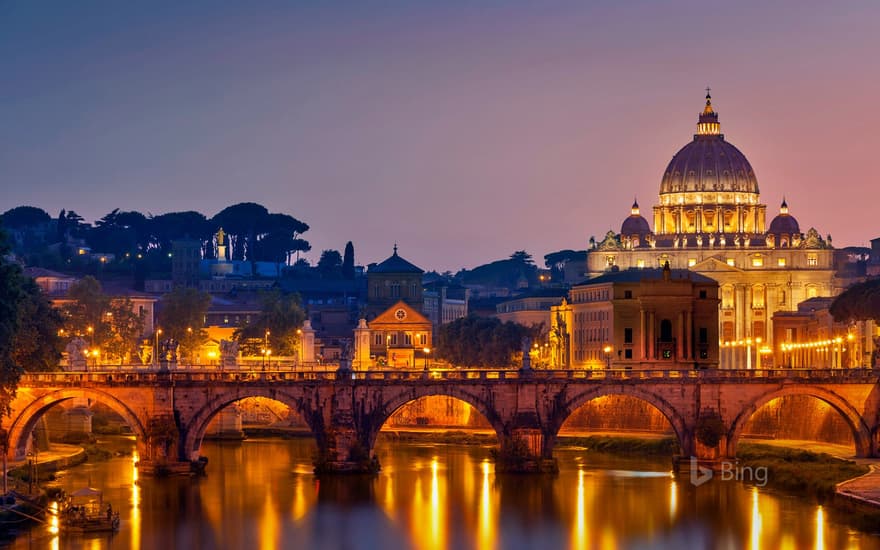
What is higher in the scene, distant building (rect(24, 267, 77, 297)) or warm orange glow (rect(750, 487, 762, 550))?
distant building (rect(24, 267, 77, 297))

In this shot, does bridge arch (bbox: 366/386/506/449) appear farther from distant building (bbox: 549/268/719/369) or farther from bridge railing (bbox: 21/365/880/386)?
distant building (bbox: 549/268/719/369)

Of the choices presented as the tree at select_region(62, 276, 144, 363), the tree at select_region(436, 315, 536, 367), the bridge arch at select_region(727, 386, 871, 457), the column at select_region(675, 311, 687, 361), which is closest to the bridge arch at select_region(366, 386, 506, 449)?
the bridge arch at select_region(727, 386, 871, 457)

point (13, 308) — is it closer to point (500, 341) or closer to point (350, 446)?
point (350, 446)

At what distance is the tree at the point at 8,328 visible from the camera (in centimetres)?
9475

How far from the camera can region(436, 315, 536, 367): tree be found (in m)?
171

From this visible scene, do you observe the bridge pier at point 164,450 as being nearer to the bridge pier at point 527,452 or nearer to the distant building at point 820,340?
the bridge pier at point 527,452

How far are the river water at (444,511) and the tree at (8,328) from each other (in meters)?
5.10

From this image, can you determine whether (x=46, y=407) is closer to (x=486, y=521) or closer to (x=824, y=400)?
(x=486, y=521)

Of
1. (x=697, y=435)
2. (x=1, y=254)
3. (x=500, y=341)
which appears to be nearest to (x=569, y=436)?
(x=697, y=435)

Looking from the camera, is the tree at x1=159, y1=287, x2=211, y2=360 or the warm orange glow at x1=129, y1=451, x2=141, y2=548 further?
the tree at x1=159, y1=287, x2=211, y2=360

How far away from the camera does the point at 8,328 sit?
9531 centimetres

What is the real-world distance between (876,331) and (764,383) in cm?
3148

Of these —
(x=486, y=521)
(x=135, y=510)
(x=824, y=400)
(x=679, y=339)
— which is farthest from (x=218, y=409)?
(x=679, y=339)

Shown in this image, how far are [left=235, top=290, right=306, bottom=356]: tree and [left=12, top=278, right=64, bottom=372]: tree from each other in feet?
163
